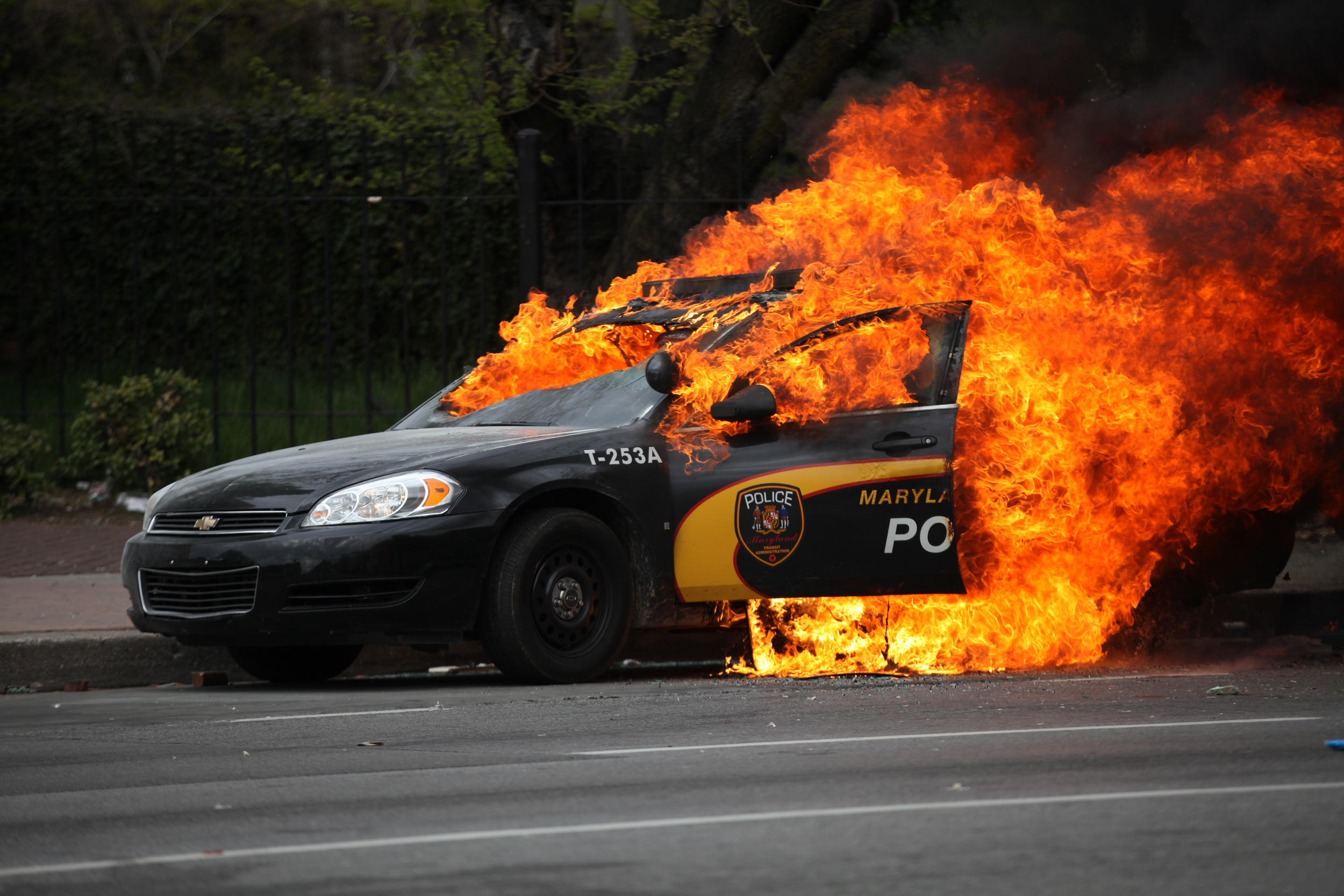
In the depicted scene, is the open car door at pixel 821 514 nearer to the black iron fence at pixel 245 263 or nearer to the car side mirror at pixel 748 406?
the car side mirror at pixel 748 406

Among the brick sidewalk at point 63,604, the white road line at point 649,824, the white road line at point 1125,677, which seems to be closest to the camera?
the white road line at point 649,824

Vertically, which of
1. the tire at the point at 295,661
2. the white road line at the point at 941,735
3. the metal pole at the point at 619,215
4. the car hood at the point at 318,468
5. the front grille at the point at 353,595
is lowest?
the white road line at the point at 941,735

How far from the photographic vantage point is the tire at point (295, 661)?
7.94 m

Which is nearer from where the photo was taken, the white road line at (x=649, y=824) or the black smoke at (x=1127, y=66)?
the white road line at (x=649, y=824)

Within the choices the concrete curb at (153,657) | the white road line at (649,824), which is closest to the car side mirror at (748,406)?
the concrete curb at (153,657)

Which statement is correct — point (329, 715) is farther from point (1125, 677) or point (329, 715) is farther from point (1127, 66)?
point (1127, 66)

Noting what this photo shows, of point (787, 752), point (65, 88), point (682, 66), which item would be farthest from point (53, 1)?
point (787, 752)

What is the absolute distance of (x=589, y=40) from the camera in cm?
2216

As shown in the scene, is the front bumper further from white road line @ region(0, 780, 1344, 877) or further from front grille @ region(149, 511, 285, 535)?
white road line @ region(0, 780, 1344, 877)

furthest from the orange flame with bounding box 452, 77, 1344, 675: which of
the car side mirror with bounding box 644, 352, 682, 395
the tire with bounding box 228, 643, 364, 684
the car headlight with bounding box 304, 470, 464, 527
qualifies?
the tire with bounding box 228, 643, 364, 684

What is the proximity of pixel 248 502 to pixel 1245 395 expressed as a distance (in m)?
4.66

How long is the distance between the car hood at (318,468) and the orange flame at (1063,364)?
70 cm

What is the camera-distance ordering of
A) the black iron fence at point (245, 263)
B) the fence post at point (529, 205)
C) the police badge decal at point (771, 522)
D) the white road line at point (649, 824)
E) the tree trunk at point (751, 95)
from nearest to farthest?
the white road line at point (649, 824), the police badge decal at point (771, 522), the fence post at point (529, 205), the tree trunk at point (751, 95), the black iron fence at point (245, 263)

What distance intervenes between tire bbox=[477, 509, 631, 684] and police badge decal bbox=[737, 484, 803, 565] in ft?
1.81
